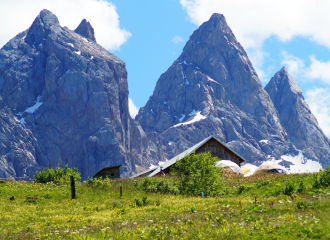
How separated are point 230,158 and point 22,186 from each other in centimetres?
3872

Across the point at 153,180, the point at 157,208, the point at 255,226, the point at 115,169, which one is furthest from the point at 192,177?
the point at 115,169

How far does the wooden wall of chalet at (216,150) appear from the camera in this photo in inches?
2291

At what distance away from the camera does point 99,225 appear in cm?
1523

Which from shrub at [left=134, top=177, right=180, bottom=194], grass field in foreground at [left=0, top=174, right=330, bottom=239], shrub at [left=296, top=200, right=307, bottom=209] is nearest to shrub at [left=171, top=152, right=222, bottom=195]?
shrub at [left=134, top=177, right=180, bottom=194]

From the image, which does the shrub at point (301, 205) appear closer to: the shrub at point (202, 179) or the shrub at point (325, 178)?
the shrub at point (325, 178)

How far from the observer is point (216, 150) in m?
58.5

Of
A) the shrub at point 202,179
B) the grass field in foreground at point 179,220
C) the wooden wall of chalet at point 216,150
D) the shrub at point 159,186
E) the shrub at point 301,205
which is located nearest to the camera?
the grass field in foreground at point 179,220

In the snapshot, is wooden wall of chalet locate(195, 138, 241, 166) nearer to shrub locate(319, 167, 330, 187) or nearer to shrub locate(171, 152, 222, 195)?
shrub locate(171, 152, 222, 195)

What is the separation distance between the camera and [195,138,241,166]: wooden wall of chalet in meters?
58.2

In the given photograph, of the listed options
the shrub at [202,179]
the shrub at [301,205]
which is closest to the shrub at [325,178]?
the shrub at [301,205]

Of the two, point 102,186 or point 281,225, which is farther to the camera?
point 102,186

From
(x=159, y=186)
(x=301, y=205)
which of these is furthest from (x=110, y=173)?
(x=301, y=205)

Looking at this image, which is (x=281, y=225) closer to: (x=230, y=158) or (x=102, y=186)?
(x=102, y=186)

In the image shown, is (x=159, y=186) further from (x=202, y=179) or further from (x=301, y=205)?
(x=301, y=205)
